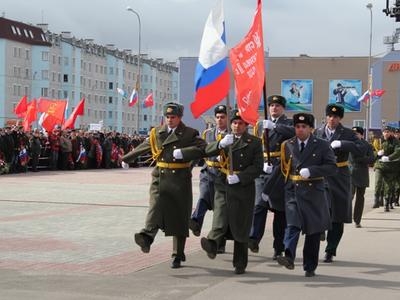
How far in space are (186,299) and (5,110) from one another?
3523 inches

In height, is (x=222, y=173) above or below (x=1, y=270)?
above

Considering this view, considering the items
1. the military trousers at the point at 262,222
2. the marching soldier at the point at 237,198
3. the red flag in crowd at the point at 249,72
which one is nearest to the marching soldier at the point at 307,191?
the marching soldier at the point at 237,198

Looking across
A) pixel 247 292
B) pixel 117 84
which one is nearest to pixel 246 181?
pixel 247 292

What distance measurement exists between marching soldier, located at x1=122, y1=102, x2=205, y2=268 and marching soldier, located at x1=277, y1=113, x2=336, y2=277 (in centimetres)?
109

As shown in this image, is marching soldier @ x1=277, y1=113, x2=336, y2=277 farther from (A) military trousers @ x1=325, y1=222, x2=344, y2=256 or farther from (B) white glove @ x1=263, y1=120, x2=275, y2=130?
(A) military trousers @ x1=325, y1=222, x2=344, y2=256

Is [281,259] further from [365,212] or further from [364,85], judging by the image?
[364,85]

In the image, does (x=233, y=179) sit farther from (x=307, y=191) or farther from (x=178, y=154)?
(x=307, y=191)

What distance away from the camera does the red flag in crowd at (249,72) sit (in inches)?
307

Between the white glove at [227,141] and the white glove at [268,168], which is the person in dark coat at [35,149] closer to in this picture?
the white glove at [268,168]

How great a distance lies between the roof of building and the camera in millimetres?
94000

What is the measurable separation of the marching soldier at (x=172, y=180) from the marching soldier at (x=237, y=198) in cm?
29

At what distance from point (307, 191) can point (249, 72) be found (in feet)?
4.86

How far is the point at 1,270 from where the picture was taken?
7.77 metres

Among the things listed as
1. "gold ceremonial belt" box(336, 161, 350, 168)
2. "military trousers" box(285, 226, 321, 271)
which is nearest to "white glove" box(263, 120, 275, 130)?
"military trousers" box(285, 226, 321, 271)
